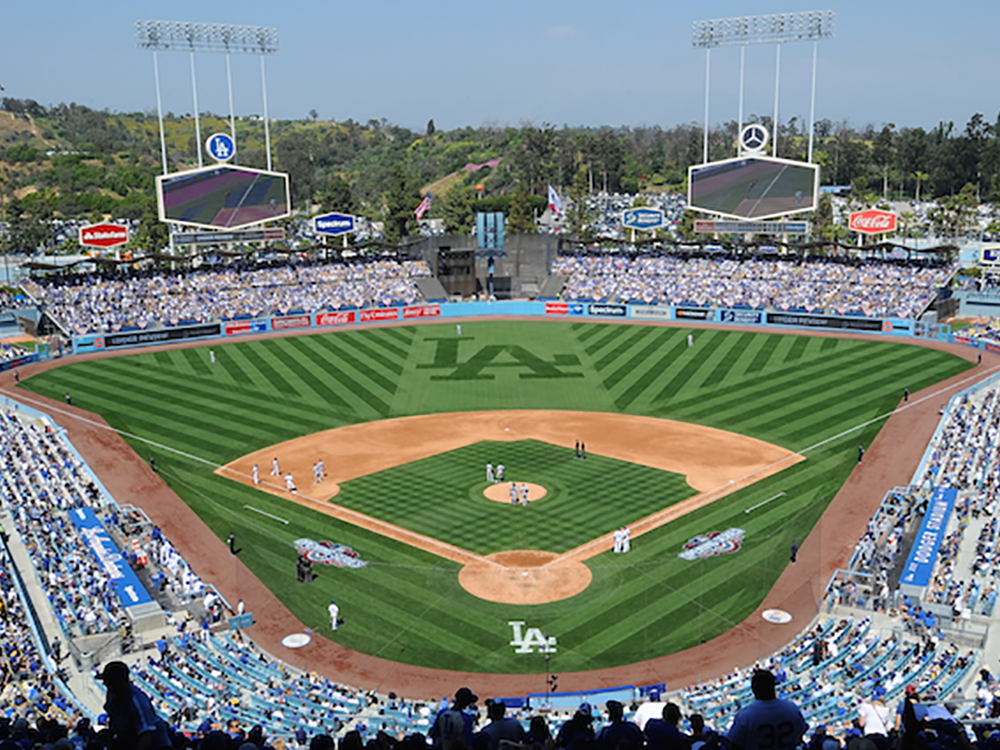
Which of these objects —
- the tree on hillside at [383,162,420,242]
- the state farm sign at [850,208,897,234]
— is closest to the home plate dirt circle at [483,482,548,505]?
the state farm sign at [850,208,897,234]

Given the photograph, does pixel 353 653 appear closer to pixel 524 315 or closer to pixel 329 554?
pixel 329 554

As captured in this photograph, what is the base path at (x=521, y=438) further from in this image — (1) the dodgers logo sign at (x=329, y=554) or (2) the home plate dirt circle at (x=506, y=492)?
(1) the dodgers logo sign at (x=329, y=554)

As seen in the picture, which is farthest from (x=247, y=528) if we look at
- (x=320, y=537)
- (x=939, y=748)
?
(x=939, y=748)

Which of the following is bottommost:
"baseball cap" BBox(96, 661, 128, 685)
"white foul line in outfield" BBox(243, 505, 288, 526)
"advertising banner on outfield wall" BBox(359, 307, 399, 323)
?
"white foul line in outfield" BBox(243, 505, 288, 526)

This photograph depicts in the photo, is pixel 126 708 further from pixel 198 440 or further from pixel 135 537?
pixel 198 440

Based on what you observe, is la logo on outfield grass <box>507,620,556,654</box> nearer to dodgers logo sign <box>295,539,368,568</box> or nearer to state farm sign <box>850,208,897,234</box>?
dodgers logo sign <box>295,539,368,568</box>

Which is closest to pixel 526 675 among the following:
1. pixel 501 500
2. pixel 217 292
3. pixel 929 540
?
pixel 501 500
